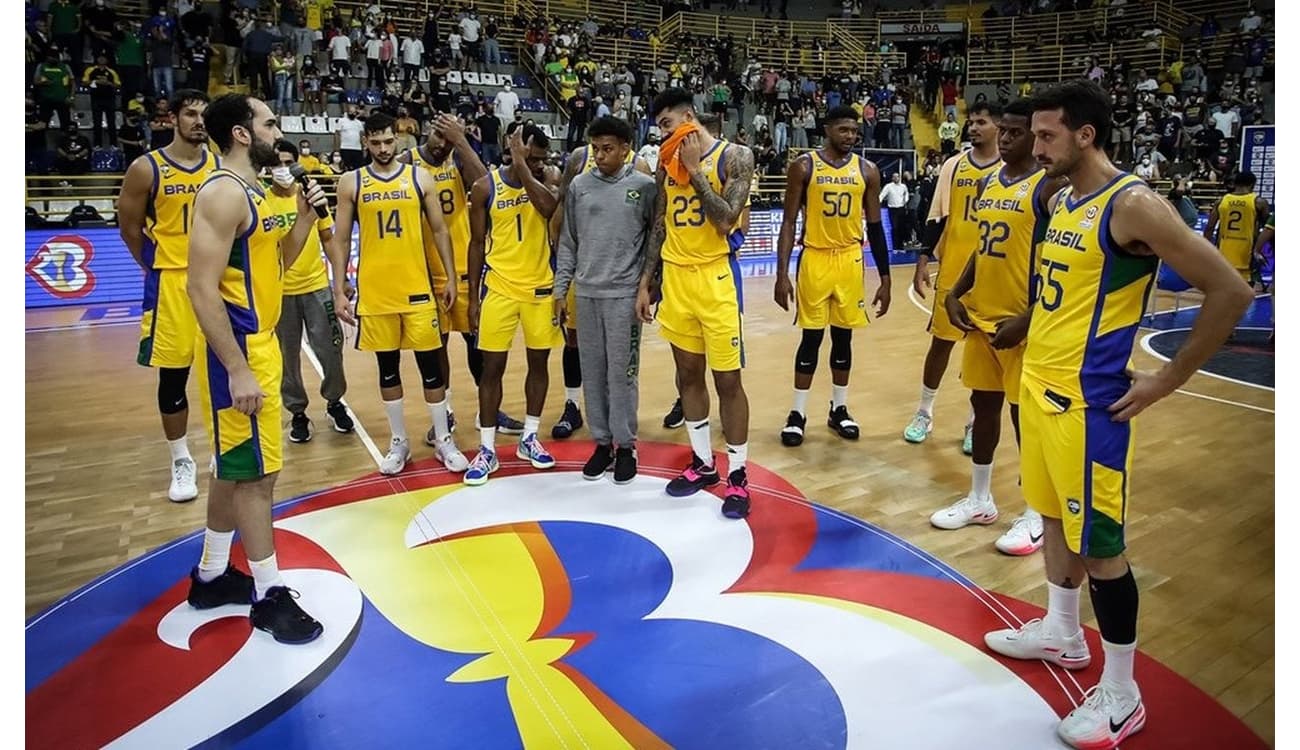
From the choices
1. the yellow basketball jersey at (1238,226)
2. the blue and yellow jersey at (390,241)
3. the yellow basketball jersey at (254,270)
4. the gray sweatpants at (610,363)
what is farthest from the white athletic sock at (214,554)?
the yellow basketball jersey at (1238,226)

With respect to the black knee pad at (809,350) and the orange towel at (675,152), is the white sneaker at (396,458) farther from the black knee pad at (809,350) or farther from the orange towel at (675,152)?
the black knee pad at (809,350)

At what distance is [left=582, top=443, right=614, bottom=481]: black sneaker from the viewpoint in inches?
198

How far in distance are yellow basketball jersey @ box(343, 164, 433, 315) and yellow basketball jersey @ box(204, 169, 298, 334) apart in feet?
5.20

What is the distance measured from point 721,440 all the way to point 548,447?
1.19 metres

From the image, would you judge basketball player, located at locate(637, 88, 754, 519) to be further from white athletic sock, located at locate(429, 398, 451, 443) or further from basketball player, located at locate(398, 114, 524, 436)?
white athletic sock, located at locate(429, 398, 451, 443)

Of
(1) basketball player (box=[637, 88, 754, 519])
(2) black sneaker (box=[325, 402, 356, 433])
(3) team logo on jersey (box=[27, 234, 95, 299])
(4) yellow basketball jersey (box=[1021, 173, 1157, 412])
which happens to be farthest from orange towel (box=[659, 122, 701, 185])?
(3) team logo on jersey (box=[27, 234, 95, 299])

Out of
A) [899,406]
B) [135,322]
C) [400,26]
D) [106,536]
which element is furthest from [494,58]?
[106,536]

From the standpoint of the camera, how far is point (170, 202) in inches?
178

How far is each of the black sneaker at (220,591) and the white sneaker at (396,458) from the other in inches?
60.8

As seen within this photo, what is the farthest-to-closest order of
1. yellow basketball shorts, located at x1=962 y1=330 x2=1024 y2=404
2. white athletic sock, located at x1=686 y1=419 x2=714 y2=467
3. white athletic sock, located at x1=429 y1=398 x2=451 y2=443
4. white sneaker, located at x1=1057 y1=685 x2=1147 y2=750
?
white athletic sock, located at x1=429 y1=398 x2=451 y2=443
white athletic sock, located at x1=686 y1=419 x2=714 y2=467
yellow basketball shorts, located at x1=962 y1=330 x2=1024 y2=404
white sneaker, located at x1=1057 y1=685 x2=1147 y2=750

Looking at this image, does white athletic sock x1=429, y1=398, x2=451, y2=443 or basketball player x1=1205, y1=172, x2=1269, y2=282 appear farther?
basketball player x1=1205, y1=172, x2=1269, y2=282

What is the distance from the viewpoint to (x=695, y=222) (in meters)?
4.48

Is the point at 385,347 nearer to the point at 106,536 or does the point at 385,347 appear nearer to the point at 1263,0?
the point at 106,536

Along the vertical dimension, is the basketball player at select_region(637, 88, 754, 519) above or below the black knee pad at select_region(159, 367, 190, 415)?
above
